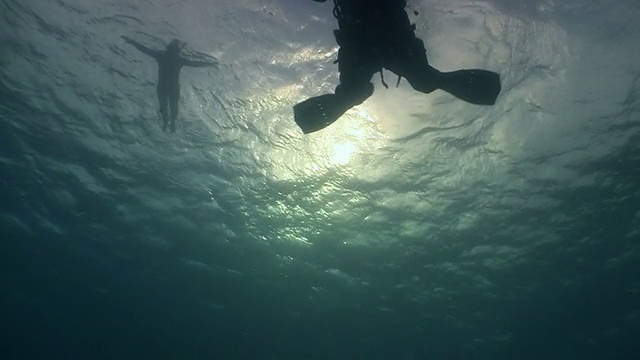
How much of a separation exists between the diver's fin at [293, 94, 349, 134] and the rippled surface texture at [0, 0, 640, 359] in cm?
495

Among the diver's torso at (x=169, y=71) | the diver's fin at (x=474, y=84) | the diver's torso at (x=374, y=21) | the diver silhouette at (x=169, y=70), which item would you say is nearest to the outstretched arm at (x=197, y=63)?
the diver silhouette at (x=169, y=70)

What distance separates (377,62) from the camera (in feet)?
15.8

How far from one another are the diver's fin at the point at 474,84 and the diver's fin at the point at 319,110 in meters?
1.18

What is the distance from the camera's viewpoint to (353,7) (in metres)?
4.49

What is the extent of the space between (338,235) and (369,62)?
1394 centimetres

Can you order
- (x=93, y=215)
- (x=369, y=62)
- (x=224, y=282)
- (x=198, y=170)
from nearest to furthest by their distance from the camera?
(x=369, y=62) → (x=198, y=170) → (x=93, y=215) → (x=224, y=282)

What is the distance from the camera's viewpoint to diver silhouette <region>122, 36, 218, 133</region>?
36.8 feet

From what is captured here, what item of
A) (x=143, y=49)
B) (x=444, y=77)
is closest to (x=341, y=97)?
(x=444, y=77)

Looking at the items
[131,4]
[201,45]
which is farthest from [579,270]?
[131,4]

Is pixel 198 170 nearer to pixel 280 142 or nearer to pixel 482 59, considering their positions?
pixel 280 142

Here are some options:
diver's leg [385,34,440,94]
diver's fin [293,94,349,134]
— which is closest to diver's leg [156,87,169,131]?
diver's fin [293,94,349,134]

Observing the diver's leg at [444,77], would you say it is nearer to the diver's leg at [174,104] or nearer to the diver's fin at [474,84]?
the diver's fin at [474,84]

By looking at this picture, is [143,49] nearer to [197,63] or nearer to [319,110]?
[197,63]

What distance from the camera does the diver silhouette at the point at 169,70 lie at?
11203 mm
